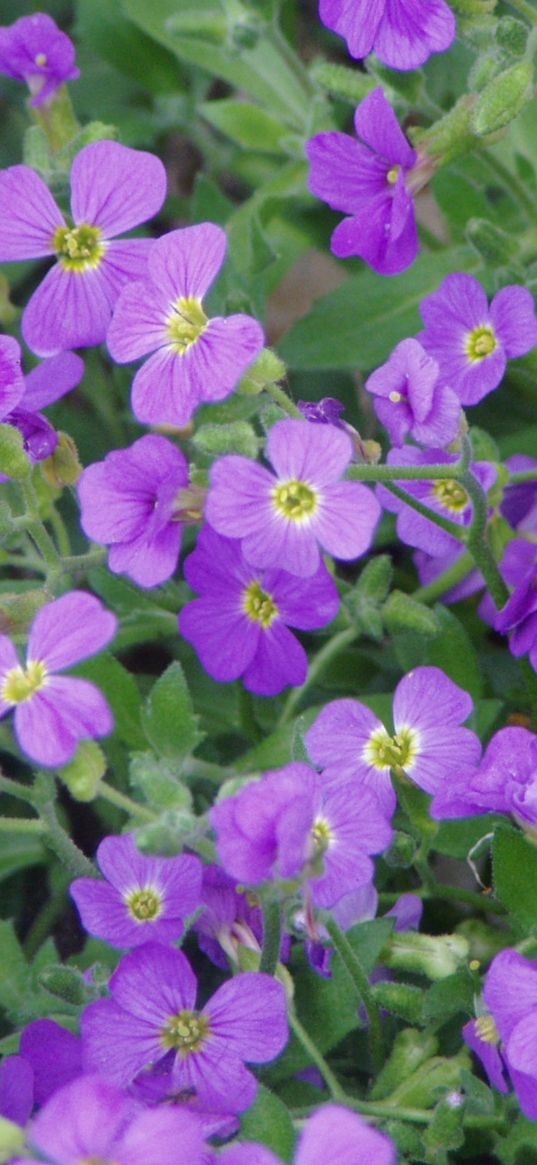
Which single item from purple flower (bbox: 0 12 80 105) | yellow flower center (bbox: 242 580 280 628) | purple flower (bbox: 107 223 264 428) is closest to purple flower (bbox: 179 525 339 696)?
yellow flower center (bbox: 242 580 280 628)

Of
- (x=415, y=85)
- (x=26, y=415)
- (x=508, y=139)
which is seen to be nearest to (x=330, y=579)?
(x=26, y=415)

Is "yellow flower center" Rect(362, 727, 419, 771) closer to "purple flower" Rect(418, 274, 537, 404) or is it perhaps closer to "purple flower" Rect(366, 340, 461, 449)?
"purple flower" Rect(366, 340, 461, 449)

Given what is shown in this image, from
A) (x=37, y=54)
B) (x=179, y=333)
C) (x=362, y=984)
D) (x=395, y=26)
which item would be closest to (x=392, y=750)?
(x=362, y=984)

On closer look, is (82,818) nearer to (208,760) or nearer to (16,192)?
(208,760)

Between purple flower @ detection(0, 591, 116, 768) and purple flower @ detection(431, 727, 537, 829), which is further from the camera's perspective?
purple flower @ detection(431, 727, 537, 829)

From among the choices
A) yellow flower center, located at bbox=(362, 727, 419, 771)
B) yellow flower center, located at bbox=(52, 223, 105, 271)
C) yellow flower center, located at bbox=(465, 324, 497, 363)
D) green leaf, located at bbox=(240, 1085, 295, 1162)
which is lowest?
green leaf, located at bbox=(240, 1085, 295, 1162)

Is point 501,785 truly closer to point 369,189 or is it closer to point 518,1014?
point 518,1014
